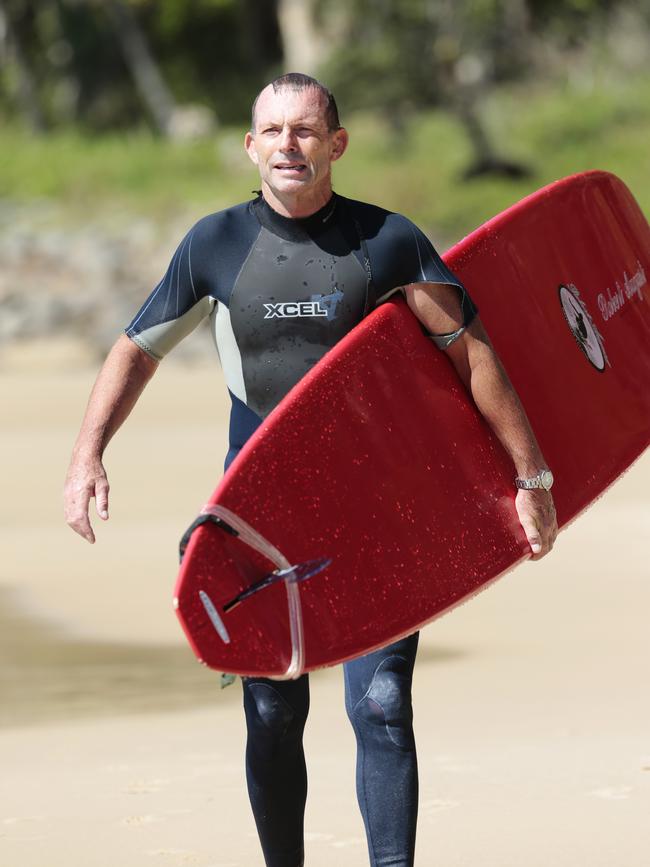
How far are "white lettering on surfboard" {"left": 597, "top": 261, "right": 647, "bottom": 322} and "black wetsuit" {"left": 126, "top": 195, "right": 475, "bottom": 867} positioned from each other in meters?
0.86

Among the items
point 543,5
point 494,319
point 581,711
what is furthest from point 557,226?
point 543,5

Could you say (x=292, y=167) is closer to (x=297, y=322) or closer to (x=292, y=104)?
(x=292, y=104)

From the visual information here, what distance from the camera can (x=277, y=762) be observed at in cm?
358

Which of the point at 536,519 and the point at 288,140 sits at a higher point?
the point at 288,140

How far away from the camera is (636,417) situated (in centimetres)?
422

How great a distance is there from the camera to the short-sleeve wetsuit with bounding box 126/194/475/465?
136 inches

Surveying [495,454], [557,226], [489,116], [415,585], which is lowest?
[415,585]

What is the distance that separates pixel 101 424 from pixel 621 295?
148 centimetres

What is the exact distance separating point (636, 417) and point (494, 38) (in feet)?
95.6

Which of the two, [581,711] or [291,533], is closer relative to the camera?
[291,533]

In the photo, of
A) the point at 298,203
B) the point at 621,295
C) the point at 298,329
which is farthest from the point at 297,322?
the point at 621,295

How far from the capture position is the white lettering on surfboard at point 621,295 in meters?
4.32

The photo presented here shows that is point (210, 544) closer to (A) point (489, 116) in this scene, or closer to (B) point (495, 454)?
(B) point (495, 454)

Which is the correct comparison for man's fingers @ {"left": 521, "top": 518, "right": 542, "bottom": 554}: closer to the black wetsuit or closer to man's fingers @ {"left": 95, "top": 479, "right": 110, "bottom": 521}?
the black wetsuit
